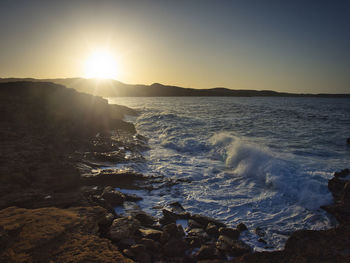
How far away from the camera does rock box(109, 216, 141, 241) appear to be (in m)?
3.81

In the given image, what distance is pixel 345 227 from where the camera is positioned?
4207mm

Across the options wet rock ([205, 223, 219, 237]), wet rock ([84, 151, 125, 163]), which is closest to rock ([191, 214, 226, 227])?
wet rock ([205, 223, 219, 237])

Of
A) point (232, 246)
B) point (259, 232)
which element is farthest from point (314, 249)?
point (232, 246)

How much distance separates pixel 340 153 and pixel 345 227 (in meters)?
8.59

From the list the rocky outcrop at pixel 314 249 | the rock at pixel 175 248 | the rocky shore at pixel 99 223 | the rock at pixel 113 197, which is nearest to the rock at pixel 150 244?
the rocky shore at pixel 99 223

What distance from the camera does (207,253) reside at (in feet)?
11.9

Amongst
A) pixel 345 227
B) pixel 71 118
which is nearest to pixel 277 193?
pixel 345 227

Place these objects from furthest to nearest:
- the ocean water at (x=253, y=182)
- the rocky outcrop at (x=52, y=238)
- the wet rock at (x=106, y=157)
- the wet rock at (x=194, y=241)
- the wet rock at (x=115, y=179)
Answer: the wet rock at (x=106, y=157) < the wet rock at (x=115, y=179) < the ocean water at (x=253, y=182) < the wet rock at (x=194, y=241) < the rocky outcrop at (x=52, y=238)

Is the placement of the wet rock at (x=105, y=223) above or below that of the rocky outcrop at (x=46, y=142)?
below

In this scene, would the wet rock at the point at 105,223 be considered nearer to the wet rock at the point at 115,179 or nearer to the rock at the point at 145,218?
the rock at the point at 145,218

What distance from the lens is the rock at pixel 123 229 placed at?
381 centimetres

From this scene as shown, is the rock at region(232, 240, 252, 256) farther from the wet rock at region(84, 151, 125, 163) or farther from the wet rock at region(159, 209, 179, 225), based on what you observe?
the wet rock at region(84, 151, 125, 163)

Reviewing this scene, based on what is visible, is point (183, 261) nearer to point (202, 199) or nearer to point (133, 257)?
point (133, 257)

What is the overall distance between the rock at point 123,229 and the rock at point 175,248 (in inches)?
26.9
